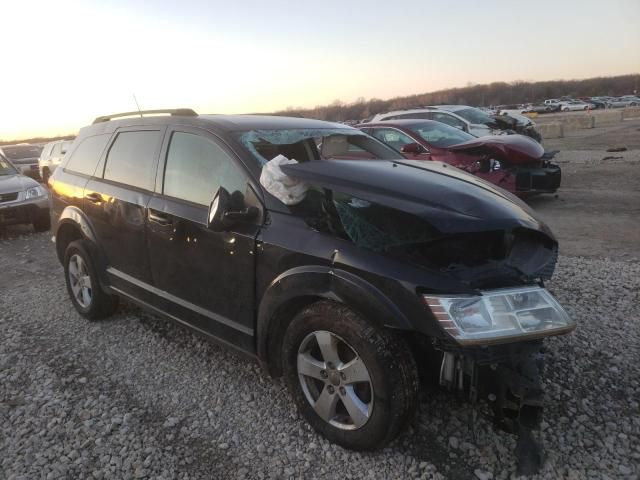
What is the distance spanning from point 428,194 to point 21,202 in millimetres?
8473

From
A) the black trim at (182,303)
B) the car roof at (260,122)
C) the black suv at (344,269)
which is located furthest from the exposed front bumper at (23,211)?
the car roof at (260,122)

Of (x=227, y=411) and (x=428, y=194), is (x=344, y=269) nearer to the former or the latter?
(x=428, y=194)

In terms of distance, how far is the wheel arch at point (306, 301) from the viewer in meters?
2.24

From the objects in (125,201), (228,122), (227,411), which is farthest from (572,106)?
(227,411)

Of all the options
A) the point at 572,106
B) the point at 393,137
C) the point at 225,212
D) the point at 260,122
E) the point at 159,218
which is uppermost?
the point at 572,106

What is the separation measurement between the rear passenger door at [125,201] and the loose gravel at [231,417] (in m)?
0.66

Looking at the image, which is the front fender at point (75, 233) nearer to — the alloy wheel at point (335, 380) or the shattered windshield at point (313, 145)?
the shattered windshield at point (313, 145)

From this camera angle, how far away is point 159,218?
3.32 m

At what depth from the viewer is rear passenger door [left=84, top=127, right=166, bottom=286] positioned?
3557 millimetres

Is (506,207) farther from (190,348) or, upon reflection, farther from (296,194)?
(190,348)

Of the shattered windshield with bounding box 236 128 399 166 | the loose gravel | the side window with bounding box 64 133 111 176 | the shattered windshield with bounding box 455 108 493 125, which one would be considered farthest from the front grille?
the shattered windshield with bounding box 455 108 493 125

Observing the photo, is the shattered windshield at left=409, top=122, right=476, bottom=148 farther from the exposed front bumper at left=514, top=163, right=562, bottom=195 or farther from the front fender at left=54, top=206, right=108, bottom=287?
the front fender at left=54, top=206, right=108, bottom=287

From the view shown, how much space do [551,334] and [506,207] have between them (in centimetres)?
75

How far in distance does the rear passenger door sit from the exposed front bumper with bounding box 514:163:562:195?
6395 mm
